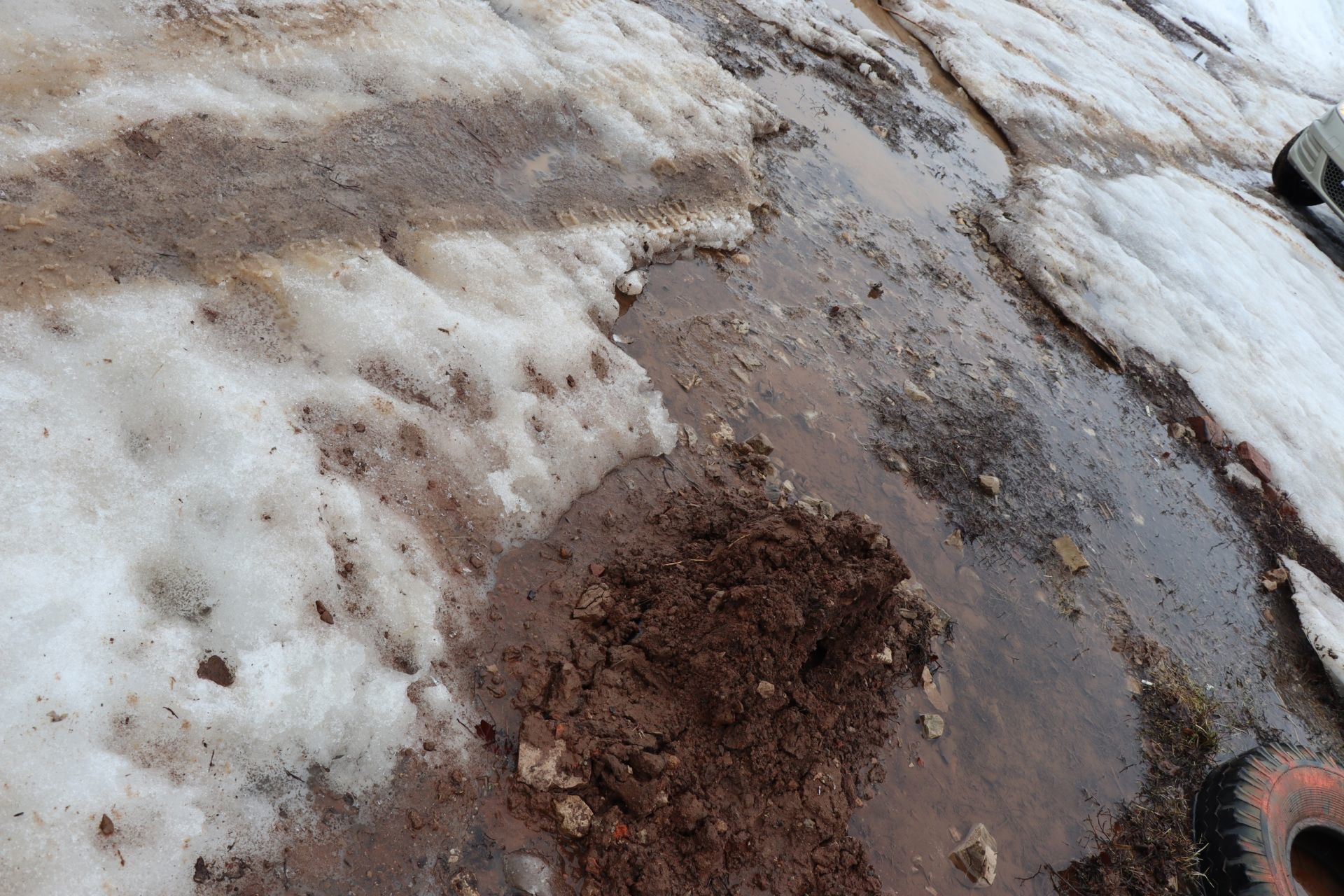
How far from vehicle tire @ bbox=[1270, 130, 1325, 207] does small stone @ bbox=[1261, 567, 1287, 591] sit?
9723mm

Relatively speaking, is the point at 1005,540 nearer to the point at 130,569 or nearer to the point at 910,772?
the point at 910,772

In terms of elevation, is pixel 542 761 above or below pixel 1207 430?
below

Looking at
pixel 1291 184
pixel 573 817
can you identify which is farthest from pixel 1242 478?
pixel 1291 184

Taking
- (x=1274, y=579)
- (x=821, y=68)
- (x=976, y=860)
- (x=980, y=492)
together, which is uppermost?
(x=821, y=68)

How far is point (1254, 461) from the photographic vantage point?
23.8 ft

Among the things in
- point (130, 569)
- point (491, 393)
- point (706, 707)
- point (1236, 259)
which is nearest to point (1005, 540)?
point (706, 707)

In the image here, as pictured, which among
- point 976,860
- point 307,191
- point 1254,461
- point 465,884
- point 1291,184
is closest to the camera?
point 465,884

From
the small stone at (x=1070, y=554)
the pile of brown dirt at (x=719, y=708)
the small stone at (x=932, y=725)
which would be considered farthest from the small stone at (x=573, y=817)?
the small stone at (x=1070, y=554)

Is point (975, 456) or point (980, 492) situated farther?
point (975, 456)

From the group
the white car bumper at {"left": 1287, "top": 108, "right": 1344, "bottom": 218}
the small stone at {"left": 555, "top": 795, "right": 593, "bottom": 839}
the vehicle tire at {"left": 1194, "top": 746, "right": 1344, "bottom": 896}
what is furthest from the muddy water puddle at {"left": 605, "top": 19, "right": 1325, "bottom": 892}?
the white car bumper at {"left": 1287, "top": 108, "right": 1344, "bottom": 218}

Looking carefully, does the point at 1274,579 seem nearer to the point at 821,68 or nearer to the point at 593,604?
the point at 593,604

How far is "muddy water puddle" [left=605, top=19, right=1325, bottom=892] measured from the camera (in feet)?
13.8

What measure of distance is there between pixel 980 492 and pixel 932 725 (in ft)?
6.82

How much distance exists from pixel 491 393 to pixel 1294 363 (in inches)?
380
